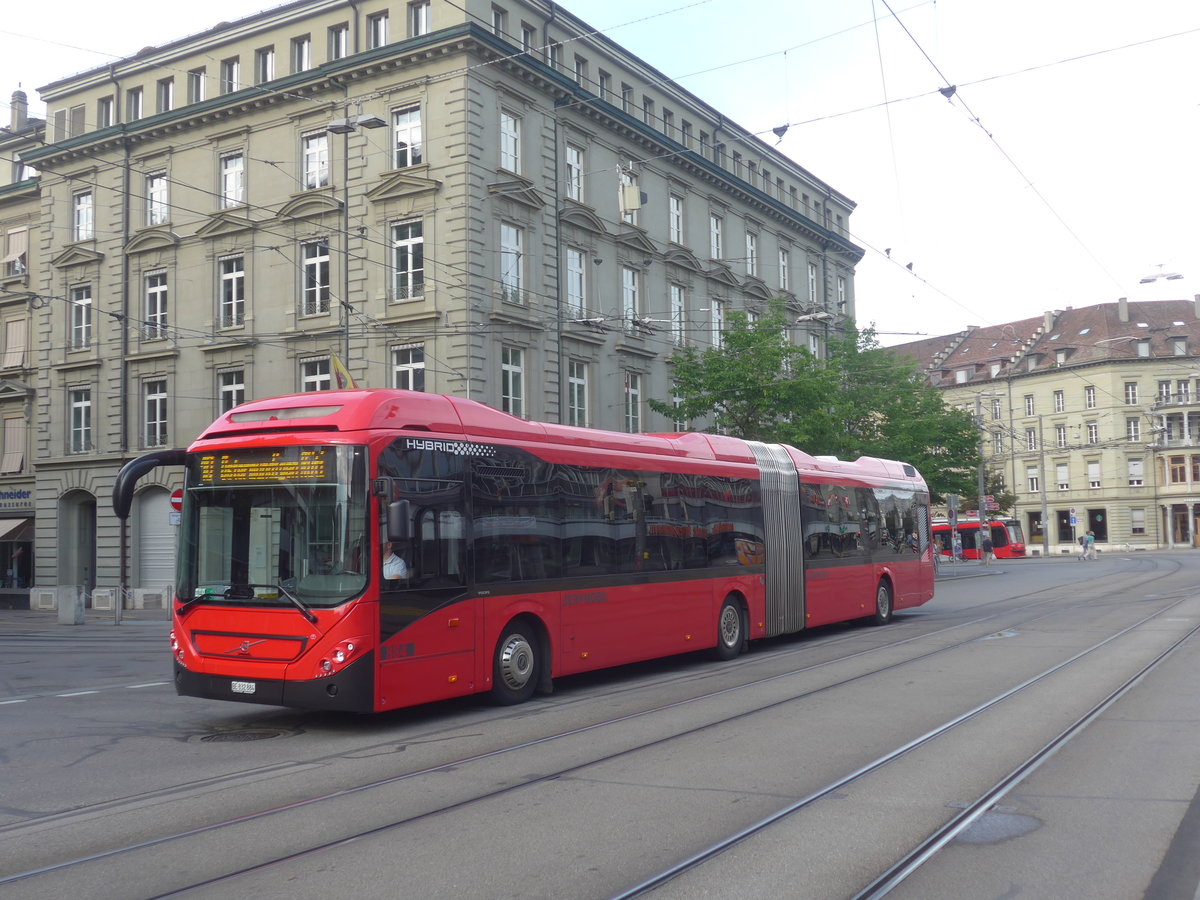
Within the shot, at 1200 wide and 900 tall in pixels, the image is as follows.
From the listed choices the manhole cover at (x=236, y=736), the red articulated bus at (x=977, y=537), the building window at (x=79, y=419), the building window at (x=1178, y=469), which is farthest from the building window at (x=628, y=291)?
the building window at (x=1178, y=469)

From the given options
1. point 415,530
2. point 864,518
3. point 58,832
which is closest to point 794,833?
point 58,832

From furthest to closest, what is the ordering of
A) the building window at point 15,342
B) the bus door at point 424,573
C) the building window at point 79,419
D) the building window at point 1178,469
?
the building window at point 1178,469
the building window at point 15,342
the building window at point 79,419
the bus door at point 424,573

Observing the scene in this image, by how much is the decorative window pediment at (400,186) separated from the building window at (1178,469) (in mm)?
72818

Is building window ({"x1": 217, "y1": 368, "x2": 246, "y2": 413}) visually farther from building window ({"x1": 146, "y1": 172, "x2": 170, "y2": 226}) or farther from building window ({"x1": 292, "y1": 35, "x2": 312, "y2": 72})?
building window ({"x1": 292, "y1": 35, "x2": 312, "y2": 72})

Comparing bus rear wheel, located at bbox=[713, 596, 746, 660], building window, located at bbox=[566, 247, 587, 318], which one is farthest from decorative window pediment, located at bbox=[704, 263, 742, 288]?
bus rear wheel, located at bbox=[713, 596, 746, 660]

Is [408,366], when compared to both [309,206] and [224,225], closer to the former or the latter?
[309,206]

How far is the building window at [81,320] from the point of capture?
121 ft

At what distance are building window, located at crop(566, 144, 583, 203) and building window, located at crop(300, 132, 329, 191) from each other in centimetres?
660

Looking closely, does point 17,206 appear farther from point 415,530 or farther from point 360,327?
point 415,530

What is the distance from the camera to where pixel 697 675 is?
1417cm

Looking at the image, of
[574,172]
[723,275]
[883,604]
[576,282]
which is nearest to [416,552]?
[883,604]

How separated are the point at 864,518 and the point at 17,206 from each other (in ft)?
111

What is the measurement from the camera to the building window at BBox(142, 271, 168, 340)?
34.9 m

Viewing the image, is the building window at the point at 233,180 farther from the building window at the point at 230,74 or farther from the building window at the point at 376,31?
the building window at the point at 376,31
